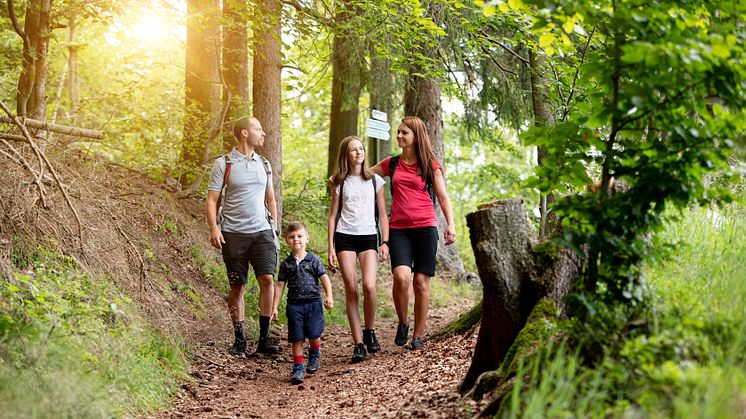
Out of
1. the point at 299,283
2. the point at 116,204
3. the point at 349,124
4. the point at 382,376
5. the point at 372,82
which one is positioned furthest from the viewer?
the point at 349,124

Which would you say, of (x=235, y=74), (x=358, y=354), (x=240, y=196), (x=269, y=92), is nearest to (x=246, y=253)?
(x=240, y=196)

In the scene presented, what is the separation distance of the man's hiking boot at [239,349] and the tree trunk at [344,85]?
4.68 meters

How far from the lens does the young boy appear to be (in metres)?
6.26

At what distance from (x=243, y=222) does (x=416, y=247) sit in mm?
1740

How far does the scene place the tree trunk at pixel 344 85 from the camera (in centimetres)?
1055

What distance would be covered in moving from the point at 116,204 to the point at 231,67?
139 inches

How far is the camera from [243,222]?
6758 millimetres

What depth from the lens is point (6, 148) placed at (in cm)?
607

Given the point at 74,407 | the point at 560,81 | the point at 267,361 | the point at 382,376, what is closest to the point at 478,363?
the point at 382,376

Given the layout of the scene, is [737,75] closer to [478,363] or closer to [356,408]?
[478,363]

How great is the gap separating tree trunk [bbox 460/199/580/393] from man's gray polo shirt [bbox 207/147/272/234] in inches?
118

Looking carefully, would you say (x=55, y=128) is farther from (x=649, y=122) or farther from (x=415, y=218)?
(x=649, y=122)

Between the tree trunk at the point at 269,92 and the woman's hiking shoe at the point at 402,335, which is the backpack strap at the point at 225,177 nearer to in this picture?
the woman's hiking shoe at the point at 402,335

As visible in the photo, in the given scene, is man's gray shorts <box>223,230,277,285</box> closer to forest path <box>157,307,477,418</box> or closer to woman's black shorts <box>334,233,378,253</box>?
woman's black shorts <box>334,233,378,253</box>
